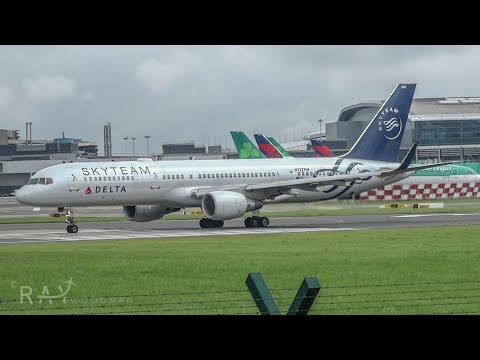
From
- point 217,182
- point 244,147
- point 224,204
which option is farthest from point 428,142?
point 224,204

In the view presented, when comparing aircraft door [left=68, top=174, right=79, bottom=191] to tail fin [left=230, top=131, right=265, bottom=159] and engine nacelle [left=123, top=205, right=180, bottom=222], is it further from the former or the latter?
tail fin [left=230, top=131, right=265, bottom=159]

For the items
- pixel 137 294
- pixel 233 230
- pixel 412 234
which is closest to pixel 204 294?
pixel 137 294

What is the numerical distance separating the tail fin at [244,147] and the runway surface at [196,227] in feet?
149

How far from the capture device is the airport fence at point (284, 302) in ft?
52.2

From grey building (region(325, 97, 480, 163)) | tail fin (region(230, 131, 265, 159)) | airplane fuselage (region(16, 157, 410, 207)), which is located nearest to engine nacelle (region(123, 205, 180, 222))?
airplane fuselage (region(16, 157, 410, 207))

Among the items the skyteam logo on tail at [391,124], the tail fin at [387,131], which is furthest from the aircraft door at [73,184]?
the skyteam logo on tail at [391,124]

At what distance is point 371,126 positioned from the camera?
5509cm

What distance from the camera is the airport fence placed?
52.2 ft

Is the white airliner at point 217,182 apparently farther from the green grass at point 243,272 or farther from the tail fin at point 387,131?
the green grass at point 243,272

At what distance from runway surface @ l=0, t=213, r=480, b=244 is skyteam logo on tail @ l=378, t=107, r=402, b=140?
14.7 feet

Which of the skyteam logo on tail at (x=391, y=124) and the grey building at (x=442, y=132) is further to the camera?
the grey building at (x=442, y=132)
